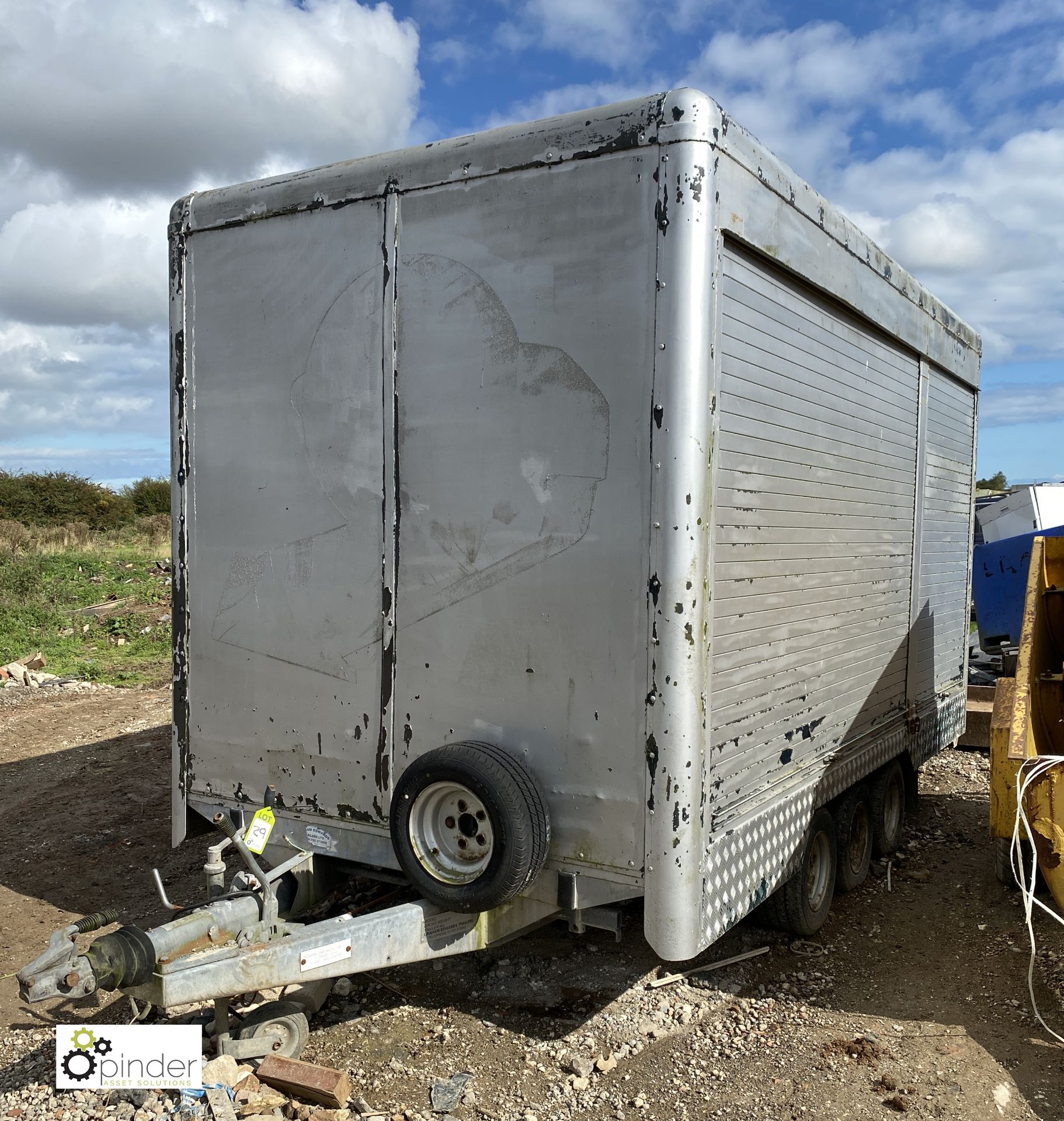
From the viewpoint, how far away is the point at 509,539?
3494 mm

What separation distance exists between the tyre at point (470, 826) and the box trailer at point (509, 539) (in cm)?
1

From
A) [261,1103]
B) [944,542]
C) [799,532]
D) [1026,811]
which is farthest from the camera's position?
[944,542]

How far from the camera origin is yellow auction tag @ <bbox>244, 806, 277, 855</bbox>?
3396 mm

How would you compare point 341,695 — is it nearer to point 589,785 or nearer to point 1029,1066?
point 589,785

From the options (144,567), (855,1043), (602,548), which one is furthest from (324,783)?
(144,567)

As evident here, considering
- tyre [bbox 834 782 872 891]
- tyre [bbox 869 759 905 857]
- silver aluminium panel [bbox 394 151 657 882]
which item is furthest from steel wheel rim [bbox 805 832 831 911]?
silver aluminium panel [bbox 394 151 657 882]

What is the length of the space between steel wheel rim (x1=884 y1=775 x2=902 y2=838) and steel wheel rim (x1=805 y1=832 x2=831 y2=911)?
3.53ft

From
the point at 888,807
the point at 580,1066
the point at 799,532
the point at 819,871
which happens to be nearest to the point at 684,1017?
the point at 580,1066

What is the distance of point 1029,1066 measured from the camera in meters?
3.61

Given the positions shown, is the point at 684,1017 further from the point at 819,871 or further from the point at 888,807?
the point at 888,807

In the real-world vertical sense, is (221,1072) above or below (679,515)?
below

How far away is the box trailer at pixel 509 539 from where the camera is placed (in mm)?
3223

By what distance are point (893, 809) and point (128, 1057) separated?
4.66m

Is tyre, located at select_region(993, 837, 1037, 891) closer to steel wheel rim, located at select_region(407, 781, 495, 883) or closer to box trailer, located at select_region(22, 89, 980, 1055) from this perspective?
box trailer, located at select_region(22, 89, 980, 1055)
